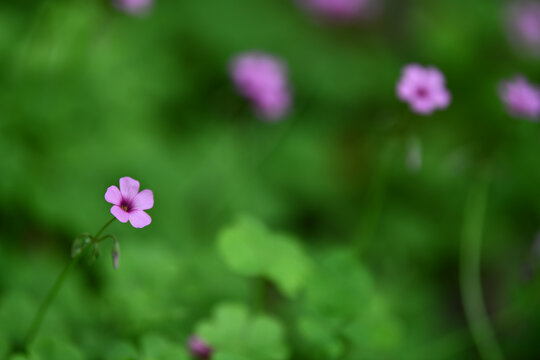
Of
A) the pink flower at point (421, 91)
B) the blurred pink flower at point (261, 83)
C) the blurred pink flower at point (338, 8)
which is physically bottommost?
the pink flower at point (421, 91)

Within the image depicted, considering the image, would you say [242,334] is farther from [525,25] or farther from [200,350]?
[525,25]

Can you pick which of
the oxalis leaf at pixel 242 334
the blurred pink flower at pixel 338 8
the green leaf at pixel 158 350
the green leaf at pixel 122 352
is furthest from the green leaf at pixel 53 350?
the blurred pink flower at pixel 338 8

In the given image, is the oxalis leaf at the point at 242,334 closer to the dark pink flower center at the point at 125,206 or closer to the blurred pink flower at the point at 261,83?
the dark pink flower center at the point at 125,206

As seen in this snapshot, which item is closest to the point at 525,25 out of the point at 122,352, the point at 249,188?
the point at 249,188

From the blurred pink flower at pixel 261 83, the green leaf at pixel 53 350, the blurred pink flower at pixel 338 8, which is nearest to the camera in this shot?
the green leaf at pixel 53 350

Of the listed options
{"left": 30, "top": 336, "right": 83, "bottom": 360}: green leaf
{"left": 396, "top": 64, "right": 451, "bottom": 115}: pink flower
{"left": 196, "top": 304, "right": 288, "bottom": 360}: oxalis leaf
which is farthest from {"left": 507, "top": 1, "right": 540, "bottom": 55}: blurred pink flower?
{"left": 30, "top": 336, "right": 83, "bottom": 360}: green leaf
